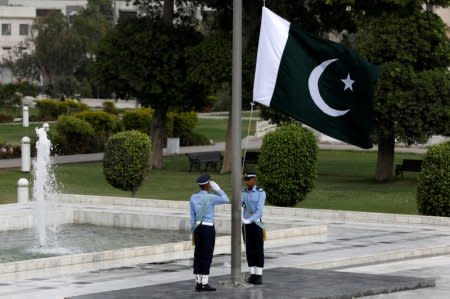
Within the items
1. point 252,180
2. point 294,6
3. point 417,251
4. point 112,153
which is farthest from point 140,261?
point 294,6

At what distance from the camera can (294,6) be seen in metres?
47.7

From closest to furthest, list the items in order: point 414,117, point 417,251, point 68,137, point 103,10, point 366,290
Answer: point 366,290 → point 417,251 → point 414,117 → point 68,137 → point 103,10

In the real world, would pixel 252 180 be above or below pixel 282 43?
below

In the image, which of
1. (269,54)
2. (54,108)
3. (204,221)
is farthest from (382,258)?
(54,108)

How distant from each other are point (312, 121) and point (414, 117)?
2347 cm

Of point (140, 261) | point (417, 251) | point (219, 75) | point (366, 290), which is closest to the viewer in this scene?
point (366, 290)

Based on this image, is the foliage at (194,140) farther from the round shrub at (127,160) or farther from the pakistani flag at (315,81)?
the pakistani flag at (315,81)

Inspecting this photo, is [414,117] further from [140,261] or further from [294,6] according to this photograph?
[140,261]

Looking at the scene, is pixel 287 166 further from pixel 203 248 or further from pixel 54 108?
pixel 54 108

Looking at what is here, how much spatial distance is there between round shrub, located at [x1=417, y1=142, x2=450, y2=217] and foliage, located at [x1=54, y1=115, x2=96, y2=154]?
82.3 ft

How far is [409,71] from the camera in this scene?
43375 mm

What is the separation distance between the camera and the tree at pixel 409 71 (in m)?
43.0

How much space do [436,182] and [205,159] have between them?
66.1 feet

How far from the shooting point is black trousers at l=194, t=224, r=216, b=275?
19.1 metres
